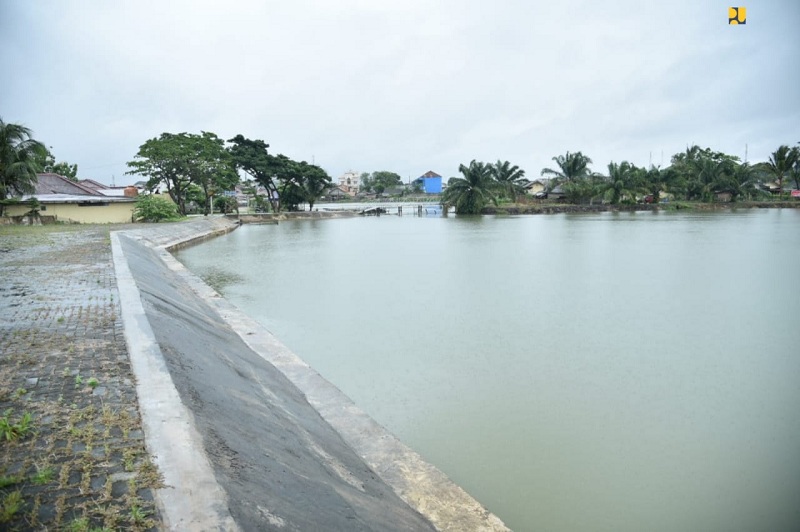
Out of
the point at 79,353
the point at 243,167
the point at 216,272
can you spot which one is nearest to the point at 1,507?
the point at 79,353

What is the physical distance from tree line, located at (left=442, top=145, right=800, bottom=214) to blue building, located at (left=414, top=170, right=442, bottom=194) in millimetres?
44464

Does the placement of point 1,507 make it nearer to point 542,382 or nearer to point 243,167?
point 542,382

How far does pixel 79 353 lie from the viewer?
443 centimetres

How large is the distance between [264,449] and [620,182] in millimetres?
49506

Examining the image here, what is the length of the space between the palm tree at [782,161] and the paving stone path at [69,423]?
203 ft

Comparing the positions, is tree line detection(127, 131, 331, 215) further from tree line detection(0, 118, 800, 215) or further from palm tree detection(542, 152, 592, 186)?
palm tree detection(542, 152, 592, 186)

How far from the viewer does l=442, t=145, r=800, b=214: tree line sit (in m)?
46.5

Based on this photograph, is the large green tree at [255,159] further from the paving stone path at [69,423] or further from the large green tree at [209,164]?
the paving stone path at [69,423]

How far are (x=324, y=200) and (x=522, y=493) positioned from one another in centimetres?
7150

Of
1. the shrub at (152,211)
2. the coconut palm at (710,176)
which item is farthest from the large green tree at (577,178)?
the shrub at (152,211)

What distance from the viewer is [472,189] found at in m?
45.6

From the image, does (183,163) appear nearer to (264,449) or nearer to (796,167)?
(264,449)

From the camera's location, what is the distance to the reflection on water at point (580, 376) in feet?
12.9

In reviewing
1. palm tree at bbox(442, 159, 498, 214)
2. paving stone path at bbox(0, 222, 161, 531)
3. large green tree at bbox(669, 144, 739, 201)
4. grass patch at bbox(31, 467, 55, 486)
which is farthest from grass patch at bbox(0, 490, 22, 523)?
large green tree at bbox(669, 144, 739, 201)
